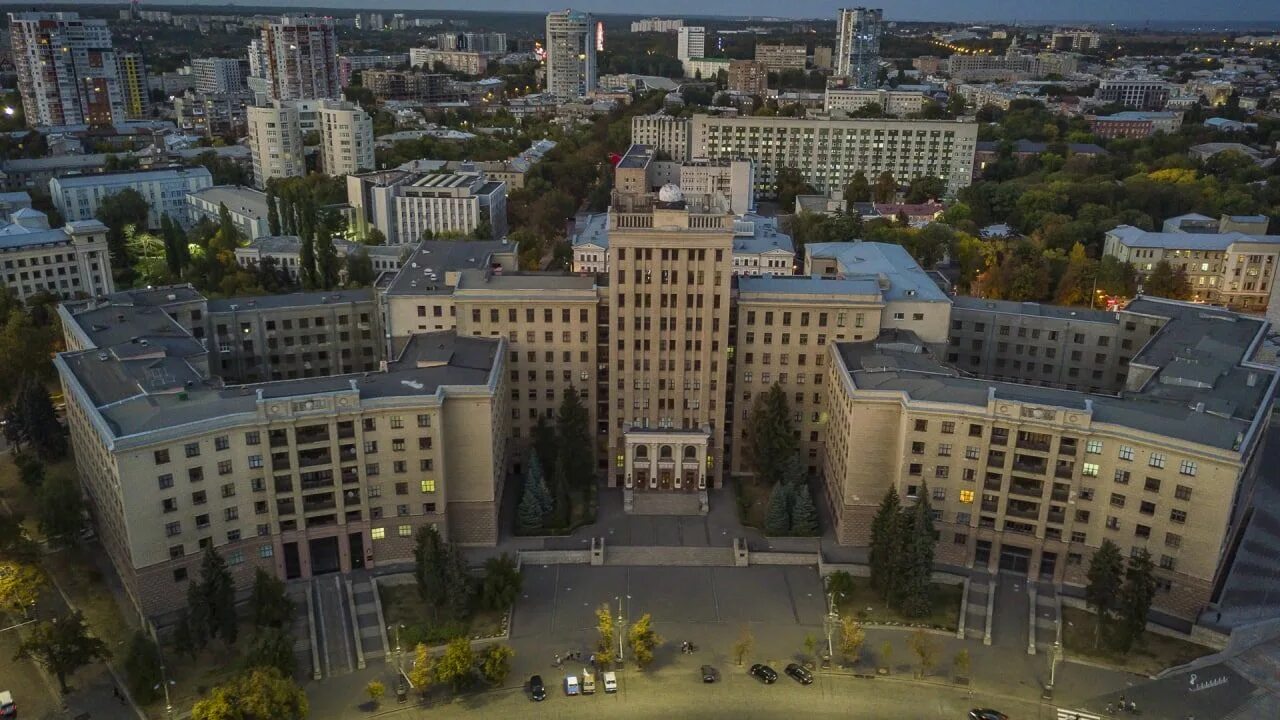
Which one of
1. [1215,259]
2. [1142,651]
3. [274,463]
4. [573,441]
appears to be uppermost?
[1215,259]

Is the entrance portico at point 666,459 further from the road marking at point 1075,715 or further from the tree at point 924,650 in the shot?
the road marking at point 1075,715

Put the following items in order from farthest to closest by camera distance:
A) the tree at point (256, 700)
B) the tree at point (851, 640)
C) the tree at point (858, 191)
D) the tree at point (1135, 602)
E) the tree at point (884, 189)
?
the tree at point (884, 189)
the tree at point (858, 191)
the tree at point (851, 640)
the tree at point (1135, 602)
the tree at point (256, 700)

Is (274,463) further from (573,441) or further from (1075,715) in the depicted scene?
(1075,715)

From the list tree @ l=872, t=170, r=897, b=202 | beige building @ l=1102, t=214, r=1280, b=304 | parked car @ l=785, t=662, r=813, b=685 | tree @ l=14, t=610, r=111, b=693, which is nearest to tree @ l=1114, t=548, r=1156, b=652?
parked car @ l=785, t=662, r=813, b=685

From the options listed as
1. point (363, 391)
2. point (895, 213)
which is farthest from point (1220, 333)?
point (895, 213)

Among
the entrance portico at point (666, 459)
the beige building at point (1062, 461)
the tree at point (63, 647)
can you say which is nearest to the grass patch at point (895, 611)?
the beige building at point (1062, 461)

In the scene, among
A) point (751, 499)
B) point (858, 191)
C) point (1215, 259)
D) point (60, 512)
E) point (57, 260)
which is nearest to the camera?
point (60, 512)

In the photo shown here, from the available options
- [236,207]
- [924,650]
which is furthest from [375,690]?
[236,207]

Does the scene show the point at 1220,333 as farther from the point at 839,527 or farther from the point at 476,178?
the point at 476,178
